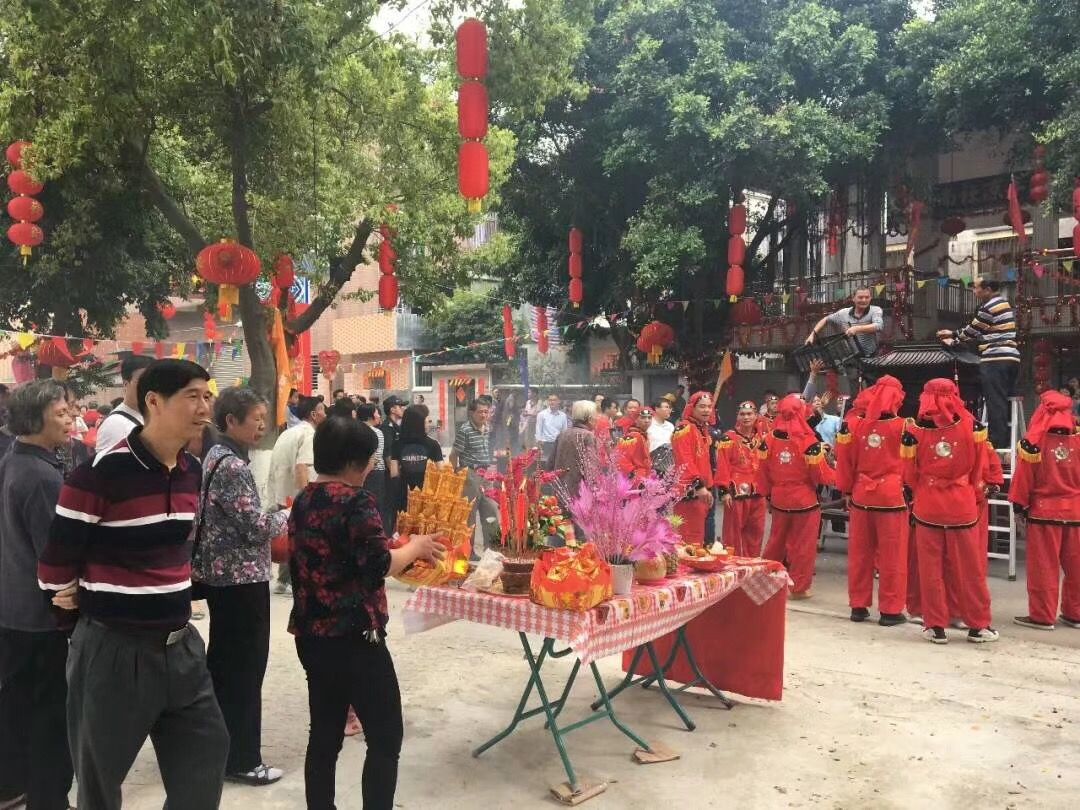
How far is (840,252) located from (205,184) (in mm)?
12161

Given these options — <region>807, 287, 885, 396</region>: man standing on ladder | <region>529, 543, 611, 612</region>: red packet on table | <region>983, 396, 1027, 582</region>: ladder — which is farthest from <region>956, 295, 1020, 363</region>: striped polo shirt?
<region>529, 543, 611, 612</region>: red packet on table

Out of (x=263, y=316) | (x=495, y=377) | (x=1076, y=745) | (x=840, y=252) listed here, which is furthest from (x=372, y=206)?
(x=495, y=377)

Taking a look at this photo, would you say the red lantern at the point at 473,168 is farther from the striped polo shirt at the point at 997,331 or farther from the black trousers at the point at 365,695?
the black trousers at the point at 365,695

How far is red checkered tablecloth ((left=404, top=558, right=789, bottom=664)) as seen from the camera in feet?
11.9

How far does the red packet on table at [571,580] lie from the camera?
361 cm

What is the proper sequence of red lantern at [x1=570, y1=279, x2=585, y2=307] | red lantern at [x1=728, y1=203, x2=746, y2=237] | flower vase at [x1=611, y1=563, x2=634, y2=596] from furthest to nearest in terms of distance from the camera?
red lantern at [x1=570, y1=279, x2=585, y2=307] < red lantern at [x1=728, y1=203, x2=746, y2=237] < flower vase at [x1=611, y1=563, x2=634, y2=596]

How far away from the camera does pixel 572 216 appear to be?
1708 centimetres

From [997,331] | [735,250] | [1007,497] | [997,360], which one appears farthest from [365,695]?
[735,250]

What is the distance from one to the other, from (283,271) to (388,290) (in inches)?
59.0

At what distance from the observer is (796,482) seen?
7.59 m

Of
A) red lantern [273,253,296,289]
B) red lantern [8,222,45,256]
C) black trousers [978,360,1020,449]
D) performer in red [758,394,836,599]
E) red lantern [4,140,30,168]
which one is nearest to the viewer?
performer in red [758,394,836,599]

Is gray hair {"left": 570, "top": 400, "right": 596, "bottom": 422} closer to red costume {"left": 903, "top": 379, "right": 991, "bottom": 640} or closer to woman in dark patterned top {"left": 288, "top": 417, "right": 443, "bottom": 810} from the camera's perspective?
red costume {"left": 903, "top": 379, "right": 991, "bottom": 640}

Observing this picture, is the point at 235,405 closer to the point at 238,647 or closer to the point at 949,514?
the point at 238,647

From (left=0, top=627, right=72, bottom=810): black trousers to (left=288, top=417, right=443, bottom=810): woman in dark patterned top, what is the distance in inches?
41.7
